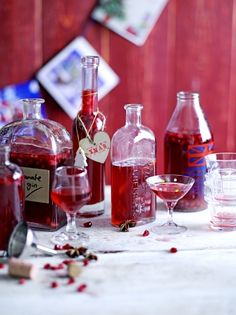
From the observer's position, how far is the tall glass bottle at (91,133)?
5.18 feet

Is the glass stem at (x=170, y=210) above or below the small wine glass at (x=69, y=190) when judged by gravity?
below

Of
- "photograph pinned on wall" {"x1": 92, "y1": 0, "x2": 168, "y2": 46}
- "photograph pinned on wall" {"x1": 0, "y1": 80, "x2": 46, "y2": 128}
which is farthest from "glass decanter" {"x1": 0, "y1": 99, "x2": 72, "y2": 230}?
"photograph pinned on wall" {"x1": 92, "y1": 0, "x2": 168, "y2": 46}

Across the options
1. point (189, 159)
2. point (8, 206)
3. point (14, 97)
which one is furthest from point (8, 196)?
point (14, 97)

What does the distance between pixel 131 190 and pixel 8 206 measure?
299mm

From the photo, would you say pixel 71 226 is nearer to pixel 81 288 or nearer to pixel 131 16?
pixel 81 288

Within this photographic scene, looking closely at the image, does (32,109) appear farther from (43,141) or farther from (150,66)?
(150,66)

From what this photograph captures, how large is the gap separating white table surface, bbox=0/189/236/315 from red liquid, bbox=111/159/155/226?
42 mm

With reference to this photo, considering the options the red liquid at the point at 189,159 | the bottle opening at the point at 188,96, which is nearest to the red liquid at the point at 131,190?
the red liquid at the point at 189,159

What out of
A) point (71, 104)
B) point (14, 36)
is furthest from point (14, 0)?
point (71, 104)

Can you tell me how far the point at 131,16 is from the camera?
2.48 meters

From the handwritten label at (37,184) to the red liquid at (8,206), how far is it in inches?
3.6

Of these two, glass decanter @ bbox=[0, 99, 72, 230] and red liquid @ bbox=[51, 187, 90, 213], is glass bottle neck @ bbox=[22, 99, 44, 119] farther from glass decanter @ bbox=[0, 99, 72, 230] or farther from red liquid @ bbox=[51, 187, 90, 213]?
red liquid @ bbox=[51, 187, 90, 213]

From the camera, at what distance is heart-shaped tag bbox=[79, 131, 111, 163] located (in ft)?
5.18

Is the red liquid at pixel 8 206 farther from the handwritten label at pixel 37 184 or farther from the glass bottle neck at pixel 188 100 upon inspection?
the glass bottle neck at pixel 188 100
